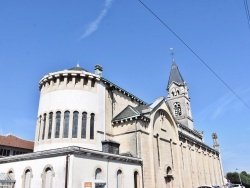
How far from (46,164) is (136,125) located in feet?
34.9

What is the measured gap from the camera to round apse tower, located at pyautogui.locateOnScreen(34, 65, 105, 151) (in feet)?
78.1

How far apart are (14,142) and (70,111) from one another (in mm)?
13482

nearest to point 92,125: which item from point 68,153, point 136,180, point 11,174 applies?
point 136,180

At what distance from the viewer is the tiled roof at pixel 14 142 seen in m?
30.9

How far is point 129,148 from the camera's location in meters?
25.0

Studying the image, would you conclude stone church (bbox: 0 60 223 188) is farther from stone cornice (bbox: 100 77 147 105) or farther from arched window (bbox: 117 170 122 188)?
stone cornice (bbox: 100 77 147 105)

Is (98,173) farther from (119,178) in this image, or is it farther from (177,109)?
(177,109)

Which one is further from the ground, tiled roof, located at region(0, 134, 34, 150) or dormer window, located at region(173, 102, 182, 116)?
dormer window, located at region(173, 102, 182, 116)

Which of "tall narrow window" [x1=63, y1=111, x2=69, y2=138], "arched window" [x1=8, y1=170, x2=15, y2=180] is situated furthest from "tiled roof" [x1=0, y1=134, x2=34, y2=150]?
"tall narrow window" [x1=63, y1=111, x2=69, y2=138]

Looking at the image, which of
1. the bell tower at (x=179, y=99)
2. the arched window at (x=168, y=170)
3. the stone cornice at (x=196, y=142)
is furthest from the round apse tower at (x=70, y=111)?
the bell tower at (x=179, y=99)

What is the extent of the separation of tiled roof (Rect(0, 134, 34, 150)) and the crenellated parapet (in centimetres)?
1049

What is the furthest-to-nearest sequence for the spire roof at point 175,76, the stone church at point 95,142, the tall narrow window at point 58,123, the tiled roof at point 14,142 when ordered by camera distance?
the spire roof at point 175,76 → the tiled roof at point 14,142 → the tall narrow window at point 58,123 → the stone church at point 95,142

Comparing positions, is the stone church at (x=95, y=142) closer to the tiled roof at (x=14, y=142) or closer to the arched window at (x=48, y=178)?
the arched window at (x=48, y=178)

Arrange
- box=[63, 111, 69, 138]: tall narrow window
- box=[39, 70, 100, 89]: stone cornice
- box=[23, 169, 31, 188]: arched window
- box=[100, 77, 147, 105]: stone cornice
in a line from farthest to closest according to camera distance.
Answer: box=[100, 77, 147, 105]: stone cornice → box=[39, 70, 100, 89]: stone cornice → box=[63, 111, 69, 138]: tall narrow window → box=[23, 169, 31, 188]: arched window
